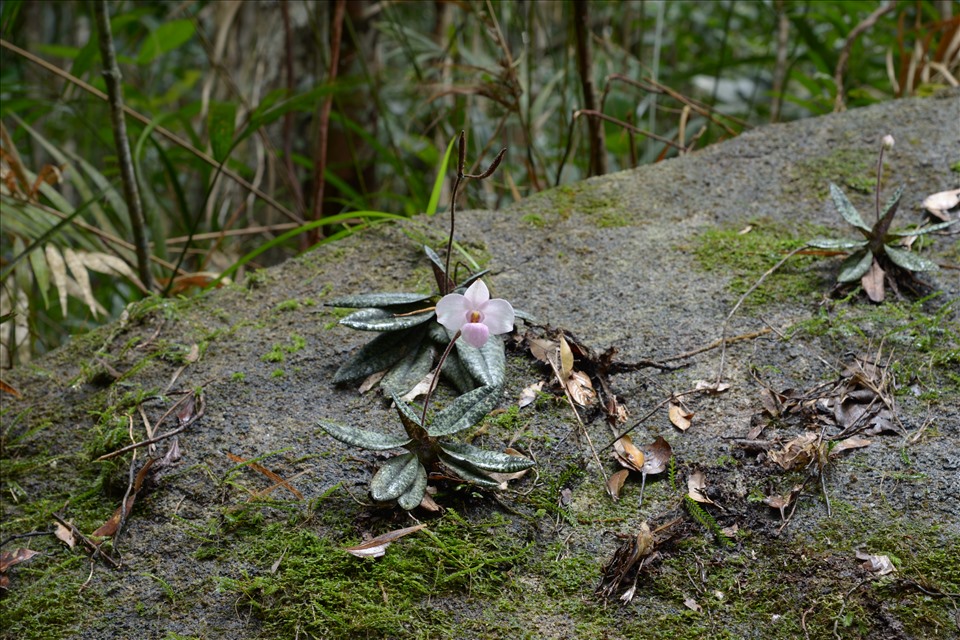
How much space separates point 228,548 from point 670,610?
69cm

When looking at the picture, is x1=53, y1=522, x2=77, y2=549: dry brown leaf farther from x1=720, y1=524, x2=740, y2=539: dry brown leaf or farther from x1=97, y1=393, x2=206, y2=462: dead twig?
x1=720, y1=524, x2=740, y2=539: dry brown leaf

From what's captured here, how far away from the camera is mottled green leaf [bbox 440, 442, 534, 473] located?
1188 mm

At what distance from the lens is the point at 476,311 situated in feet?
3.95

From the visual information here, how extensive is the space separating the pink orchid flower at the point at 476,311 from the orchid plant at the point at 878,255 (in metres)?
0.88

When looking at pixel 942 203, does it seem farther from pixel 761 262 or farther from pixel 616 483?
pixel 616 483

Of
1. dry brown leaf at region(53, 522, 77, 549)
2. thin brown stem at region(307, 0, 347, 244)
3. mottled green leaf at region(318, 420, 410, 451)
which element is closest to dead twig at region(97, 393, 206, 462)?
dry brown leaf at region(53, 522, 77, 549)

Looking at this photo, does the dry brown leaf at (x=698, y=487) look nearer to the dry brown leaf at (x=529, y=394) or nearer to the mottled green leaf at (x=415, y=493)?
the dry brown leaf at (x=529, y=394)

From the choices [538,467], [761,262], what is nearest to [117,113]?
[538,467]

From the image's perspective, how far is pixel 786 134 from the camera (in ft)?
7.65

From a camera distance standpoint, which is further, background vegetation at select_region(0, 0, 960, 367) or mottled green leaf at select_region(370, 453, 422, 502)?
background vegetation at select_region(0, 0, 960, 367)

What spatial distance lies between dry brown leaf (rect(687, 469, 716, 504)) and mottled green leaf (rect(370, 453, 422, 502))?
1.48ft

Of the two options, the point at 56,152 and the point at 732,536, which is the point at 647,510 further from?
the point at 56,152

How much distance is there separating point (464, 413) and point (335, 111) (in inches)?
91.7

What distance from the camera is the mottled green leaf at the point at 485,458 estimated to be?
1.19 metres
